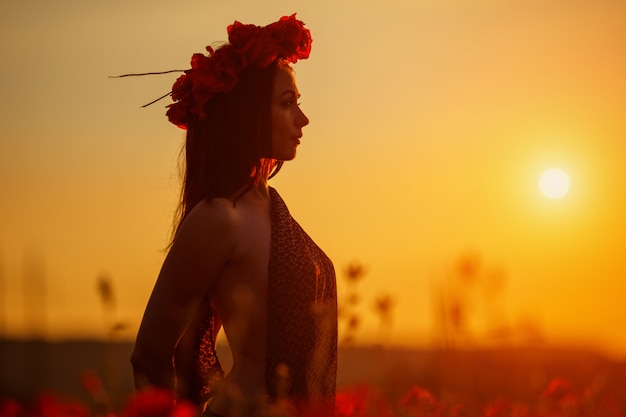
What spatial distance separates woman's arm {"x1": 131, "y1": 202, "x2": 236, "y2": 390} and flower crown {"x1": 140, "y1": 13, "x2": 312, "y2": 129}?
59 centimetres

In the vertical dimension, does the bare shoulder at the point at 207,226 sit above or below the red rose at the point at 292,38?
below

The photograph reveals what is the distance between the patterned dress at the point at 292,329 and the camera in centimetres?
474

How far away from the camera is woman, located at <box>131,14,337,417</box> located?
461cm

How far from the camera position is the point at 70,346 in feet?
169

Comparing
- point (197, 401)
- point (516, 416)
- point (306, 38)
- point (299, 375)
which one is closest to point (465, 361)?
point (516, 416)

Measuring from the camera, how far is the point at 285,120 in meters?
4.99

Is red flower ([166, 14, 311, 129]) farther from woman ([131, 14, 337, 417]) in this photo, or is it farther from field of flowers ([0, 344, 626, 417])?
field of flowers ([0, 344, 626, 417])

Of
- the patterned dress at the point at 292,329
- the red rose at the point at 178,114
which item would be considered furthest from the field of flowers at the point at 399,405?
the red rose at the point at 178,114

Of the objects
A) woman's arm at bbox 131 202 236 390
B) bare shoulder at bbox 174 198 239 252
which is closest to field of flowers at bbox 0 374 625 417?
woman's arm at bbox 131 202 236 390

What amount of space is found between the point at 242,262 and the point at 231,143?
0.47 metres

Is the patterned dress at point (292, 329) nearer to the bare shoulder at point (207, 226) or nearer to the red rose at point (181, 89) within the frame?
the bare shoulder at point (207, 226)

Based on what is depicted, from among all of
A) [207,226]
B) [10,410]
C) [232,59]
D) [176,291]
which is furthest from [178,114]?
[10,410]

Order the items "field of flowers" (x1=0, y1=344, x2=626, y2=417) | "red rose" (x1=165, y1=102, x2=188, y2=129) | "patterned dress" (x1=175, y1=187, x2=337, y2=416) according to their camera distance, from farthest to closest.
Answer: "red rose" (x1=165, y1=102, x2=188, y2=129)
"patterned dress" (x1=175, y1=187, x2=337, y2=416)
"field of flowers" (x1=0, y1=344, x2=626, y2=417)

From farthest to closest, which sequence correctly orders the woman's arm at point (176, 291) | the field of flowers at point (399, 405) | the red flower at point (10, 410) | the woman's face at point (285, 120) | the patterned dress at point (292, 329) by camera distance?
Answer: the woman's face at point (285, 120) → the patterned dress at point (292, 329) → the woman's arm at point (176, 291) → the red flower at point (10, 410) → the field of flowers at point (399, 405)
